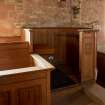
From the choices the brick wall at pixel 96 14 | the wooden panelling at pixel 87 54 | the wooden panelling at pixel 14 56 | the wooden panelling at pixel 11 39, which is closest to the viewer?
the wooden panelling at pixel 14 56

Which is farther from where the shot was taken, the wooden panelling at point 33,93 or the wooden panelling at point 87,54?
the wooden panelling at point 87,54

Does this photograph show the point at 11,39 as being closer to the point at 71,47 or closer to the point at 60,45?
the point at 60,45

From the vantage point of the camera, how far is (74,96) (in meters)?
2.99

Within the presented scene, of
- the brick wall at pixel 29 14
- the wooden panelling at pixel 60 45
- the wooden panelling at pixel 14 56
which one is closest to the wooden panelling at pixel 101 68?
the wooden panelling at pixel 60 45

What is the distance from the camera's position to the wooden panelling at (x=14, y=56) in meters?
3.09

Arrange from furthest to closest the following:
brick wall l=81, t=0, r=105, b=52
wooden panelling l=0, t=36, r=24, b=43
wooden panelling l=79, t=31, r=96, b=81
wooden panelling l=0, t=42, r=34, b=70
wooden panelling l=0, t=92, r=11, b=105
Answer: brick wall l=81, t=0, r=105, b=52
wooden panelling l=0, t=36, r=24, b=43
wooden panelling l=79, t=31, r=96, b=81
wooden panelling l=0, t=42, r=34, b=70
wooden panelling l=0, t=92, r=11, b=105

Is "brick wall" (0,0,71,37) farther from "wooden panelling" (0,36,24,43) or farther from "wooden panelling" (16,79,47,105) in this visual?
"wooden panelling" (16,79,47,105)

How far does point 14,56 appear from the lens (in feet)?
10.4

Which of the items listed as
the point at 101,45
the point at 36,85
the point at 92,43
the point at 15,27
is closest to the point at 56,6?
the point at 15,27

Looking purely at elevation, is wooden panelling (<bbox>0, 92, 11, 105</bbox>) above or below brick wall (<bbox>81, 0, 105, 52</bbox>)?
below

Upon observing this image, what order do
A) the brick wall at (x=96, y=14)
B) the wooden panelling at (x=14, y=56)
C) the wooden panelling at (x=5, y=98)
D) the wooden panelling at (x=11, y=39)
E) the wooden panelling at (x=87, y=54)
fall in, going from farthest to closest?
the brick wall at (x=96, y=14)
the wooden panelling at (x=11, y=39)
the wooden panelling at (x=87, y=54)
the wooden panelling at (x=14, y=56)
the wooden panelling at (x=5, y=98)

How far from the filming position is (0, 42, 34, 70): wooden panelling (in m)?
3.09

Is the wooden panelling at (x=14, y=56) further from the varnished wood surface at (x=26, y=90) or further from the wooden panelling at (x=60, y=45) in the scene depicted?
the varnished wood surface at (x=26, y=90)

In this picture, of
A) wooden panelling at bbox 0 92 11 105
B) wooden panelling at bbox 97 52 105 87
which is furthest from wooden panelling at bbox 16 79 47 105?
wooden panelling at bbox 97 52 105 87
